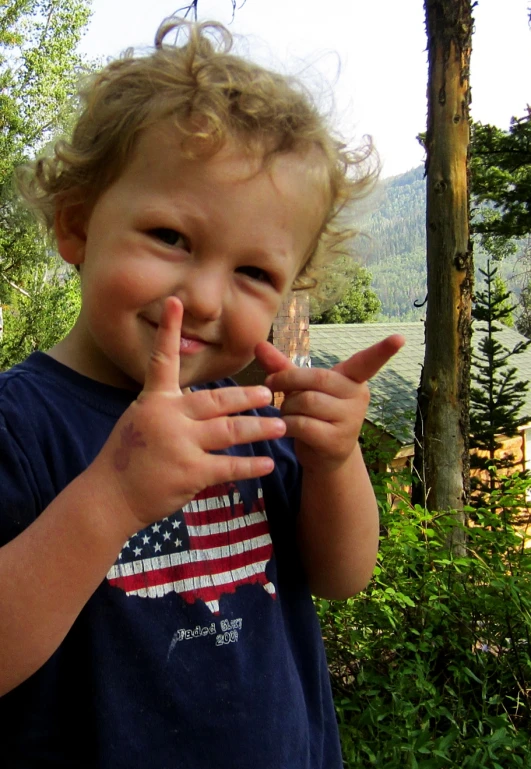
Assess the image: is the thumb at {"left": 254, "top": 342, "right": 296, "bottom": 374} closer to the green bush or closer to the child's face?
the child's face

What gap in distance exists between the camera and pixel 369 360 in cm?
105

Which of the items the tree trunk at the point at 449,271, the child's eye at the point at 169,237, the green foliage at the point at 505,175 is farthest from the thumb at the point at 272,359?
the green foliage at the point at 505,175

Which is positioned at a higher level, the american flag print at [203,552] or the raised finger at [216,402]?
the raised finger at [216,402]

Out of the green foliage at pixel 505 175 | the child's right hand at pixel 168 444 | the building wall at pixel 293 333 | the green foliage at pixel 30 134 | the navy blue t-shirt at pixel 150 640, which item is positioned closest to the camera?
the child's right hand at pixel 168 444

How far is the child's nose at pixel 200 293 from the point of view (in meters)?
1.01

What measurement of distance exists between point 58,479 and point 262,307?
0.42 m

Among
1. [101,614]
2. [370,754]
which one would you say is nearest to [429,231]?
[370,754]

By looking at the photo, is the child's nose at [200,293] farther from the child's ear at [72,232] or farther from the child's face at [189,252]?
the child's ear at [72,232]

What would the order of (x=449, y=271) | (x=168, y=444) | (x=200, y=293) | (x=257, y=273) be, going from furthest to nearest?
(x=449, y=271) → (x=257, y=273) → (x=200, y=293) → (x=168, y=444)

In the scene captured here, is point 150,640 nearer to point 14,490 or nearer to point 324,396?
point 14,490

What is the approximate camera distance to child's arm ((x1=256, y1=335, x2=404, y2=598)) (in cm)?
107

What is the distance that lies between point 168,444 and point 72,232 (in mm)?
545

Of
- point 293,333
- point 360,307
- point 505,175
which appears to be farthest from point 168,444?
point 360,307

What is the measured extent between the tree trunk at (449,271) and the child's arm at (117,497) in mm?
3456
